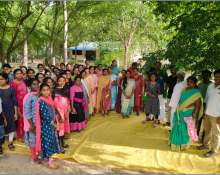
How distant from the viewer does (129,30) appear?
475 inches

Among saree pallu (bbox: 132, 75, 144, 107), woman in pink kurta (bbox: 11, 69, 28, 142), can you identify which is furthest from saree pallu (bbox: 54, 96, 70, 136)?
saree pallu (bbox: 132, 75, 144, 107)

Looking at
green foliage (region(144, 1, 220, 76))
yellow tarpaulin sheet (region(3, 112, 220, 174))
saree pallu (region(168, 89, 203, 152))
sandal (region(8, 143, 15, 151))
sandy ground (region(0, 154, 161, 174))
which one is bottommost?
sandy ground (region(0, 154, 161, 174))

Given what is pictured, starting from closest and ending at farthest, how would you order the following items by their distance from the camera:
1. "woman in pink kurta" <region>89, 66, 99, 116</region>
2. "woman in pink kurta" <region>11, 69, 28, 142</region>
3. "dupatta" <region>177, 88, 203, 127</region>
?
"dupatta" <region>177, 88, 203, 127</region> → "woman in pink kurta" <region>11, 69, 28, 142</region> → "woman in pink kurta" <region>89, 66, 99, 116</region>

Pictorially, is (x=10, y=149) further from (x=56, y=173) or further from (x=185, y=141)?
(x=185, y=141)

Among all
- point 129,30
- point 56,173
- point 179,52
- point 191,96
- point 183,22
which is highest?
point 129,30

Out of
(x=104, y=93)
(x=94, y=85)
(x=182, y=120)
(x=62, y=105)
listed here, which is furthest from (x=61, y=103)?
(x=182, y=120)

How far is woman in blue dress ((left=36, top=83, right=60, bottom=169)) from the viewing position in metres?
2.79

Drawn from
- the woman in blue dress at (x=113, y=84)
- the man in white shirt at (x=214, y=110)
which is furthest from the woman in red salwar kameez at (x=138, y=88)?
the man in white shirt at (x=214, y=110)

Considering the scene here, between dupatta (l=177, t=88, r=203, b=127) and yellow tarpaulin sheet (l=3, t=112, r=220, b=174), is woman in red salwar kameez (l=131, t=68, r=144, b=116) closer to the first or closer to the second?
yellow tarpaulin sheet (l=3, t=112, r=220, b=174)

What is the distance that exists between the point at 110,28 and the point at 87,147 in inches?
406

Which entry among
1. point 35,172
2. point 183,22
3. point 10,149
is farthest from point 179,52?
point 10,149

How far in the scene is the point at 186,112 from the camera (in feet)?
11.3

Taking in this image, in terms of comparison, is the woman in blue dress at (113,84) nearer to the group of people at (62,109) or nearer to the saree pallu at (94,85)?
the saree pallu at (94,85)

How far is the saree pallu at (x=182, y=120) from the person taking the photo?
337cm
